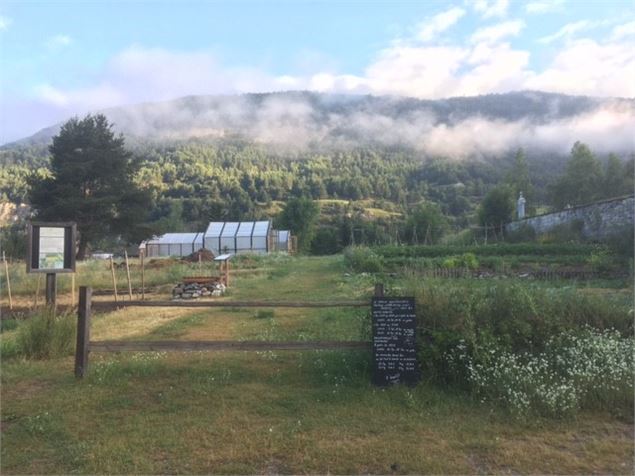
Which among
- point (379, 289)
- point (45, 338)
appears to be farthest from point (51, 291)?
point (379, 289)

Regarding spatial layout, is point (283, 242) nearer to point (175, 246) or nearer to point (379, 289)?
point (175, 246)

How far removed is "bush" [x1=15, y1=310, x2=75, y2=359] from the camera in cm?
709

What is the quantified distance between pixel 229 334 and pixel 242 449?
489 centimetres

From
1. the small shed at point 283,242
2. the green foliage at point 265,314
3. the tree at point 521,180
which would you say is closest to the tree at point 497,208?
the tree at point 521,180

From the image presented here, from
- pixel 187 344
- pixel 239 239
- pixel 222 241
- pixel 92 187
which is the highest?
pixel 92 187

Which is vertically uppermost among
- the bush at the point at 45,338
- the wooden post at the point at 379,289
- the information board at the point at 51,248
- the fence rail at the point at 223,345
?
the information board at the point at 51,248

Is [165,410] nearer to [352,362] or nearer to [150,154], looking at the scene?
[352,362]

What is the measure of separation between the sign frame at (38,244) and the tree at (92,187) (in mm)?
27218

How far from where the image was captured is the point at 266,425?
468 centimetres

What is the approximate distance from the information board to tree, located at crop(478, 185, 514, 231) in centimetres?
4439

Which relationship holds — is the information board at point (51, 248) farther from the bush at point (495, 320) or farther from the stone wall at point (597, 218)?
the stone wall at point (597, 218)

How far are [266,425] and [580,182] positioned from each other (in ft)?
177

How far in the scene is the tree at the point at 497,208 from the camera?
49.2m

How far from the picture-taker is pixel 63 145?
36.8 m
